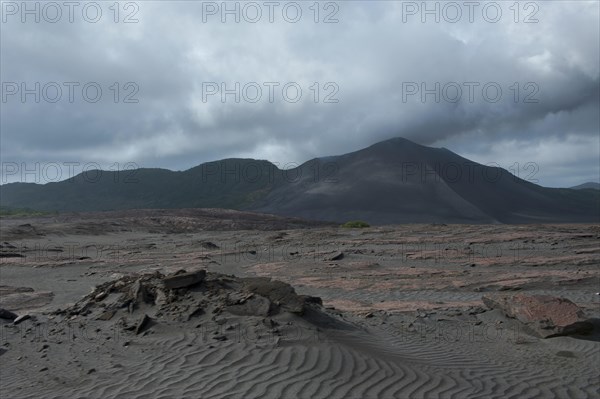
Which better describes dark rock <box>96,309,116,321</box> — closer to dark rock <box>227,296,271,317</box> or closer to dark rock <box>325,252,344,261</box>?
dark rock <box>227,296,271,317</box>

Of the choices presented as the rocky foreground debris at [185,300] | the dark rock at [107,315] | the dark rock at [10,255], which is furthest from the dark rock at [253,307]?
the dark rock at [10,255]

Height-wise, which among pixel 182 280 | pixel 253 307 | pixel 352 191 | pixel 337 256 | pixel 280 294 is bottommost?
pixel 337 256

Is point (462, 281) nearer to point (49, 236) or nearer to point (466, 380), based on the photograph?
point (466, 380)

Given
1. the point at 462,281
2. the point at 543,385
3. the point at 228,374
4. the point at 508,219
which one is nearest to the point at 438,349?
the point at 543,385

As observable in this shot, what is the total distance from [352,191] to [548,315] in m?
89.2

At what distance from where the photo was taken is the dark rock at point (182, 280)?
1034 centimetres

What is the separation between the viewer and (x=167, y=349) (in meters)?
8.08

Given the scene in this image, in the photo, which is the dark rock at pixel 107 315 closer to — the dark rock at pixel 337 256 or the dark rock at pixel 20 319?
the dark rock at pixel 20 319

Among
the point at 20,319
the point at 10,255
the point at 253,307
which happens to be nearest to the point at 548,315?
the point at 253,307

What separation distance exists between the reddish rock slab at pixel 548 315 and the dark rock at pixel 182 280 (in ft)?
20.1

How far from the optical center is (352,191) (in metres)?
99.4

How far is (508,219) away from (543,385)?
84.8m

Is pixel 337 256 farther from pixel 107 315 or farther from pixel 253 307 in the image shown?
pixel 253 307

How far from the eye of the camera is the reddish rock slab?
997 centimetres
